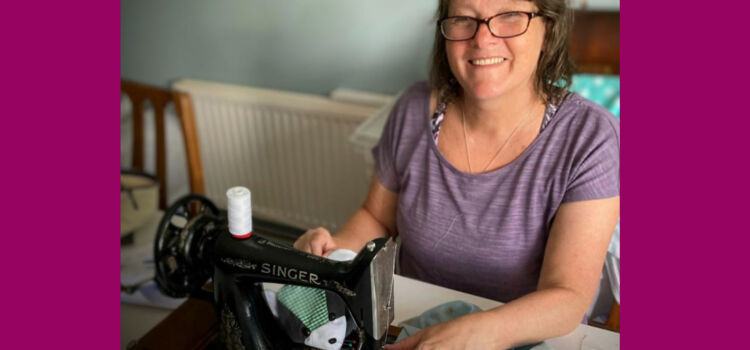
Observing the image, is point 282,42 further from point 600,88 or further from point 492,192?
point 492,192

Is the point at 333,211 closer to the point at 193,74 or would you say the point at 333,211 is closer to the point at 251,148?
the point at 251,148

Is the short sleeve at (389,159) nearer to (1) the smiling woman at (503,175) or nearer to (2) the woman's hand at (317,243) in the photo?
(1) the smiling woman at (503,175)

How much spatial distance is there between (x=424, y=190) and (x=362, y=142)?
26.6 inches

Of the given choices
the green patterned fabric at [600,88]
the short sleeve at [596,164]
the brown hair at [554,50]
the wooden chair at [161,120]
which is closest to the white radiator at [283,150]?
the wooden chair at [161,120]

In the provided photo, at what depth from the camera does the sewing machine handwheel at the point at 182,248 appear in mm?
1052

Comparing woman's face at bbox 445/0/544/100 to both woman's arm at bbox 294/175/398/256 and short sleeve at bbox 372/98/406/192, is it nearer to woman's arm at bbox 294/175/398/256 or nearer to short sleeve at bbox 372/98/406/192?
short sleeve at bbox 372/98/406/192

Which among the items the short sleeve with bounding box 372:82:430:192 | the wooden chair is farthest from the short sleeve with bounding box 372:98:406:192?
the wooden chair

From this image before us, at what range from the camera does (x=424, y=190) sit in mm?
1412

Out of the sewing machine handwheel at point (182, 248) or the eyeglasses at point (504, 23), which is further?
the eyeglasses at point (504, 23)

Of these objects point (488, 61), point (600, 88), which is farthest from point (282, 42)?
point (488, 61)

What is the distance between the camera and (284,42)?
260cm

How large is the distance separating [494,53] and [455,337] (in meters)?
0.56

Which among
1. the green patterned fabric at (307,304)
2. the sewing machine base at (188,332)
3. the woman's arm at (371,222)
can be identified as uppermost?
the woman's arm at (371,222)

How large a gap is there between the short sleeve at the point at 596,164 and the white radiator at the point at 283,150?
49.3 inches
